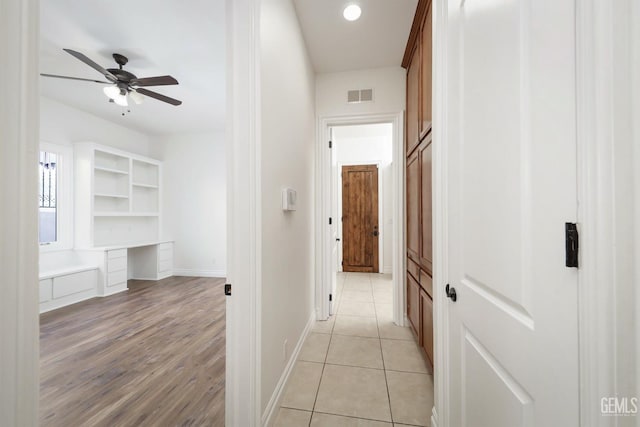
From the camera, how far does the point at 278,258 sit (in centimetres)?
163

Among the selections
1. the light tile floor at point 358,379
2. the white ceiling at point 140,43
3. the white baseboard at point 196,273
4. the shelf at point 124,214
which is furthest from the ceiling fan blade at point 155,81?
the white baseboard at point 196,273

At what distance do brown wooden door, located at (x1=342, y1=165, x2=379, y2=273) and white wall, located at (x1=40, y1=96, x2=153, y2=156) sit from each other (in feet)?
14.3

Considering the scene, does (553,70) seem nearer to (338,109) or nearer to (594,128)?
(594,128)

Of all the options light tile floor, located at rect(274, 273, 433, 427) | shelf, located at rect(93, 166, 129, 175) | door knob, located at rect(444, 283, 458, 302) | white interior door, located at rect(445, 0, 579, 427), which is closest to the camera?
white interior door, located at rect(445, 0, 579, 427)

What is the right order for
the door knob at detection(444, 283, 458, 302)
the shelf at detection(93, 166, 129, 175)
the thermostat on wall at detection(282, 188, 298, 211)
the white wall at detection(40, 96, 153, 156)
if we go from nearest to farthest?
the door knob at detection(444, 283, 458, 302) → the thermostat on wall at detection(282, 188, 298, 211) → the white wall at detection(40, 96, 153, 156) → the shelf at detection(93, 166, 129, 175)

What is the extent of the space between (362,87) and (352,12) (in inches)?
34.7

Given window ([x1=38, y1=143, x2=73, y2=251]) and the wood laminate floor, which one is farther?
window ([x1=38, y1=143, x2=73, y2=251])

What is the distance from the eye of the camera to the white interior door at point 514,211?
0.55m

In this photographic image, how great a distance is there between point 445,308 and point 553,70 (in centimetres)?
104

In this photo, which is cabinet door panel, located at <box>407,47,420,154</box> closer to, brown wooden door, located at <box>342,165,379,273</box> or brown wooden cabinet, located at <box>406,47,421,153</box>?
brown wooden cabinet, located at <box>406,47,421,153</box>

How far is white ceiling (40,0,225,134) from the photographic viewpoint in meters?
2.09

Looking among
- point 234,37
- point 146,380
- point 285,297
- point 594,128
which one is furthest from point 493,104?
point 146,380

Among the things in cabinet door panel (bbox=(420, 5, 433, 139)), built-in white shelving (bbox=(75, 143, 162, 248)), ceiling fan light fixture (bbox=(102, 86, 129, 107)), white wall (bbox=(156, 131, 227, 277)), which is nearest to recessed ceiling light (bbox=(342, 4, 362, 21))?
cabinet door panel (bbox=(420, 5, 433, 139))

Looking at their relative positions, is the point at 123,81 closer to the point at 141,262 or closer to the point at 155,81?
the point at 155,81
